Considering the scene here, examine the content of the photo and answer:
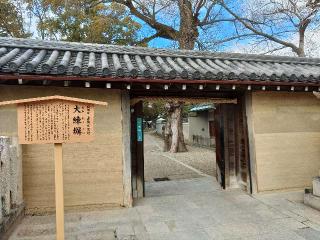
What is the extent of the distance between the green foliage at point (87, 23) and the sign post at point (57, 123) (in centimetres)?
1697

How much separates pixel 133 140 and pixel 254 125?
3.31m

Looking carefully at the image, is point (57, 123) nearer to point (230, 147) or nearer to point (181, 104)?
point (230, 147)

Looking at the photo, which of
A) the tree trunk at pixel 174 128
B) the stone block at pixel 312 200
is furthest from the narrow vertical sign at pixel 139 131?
the tree trunk at pixel 174 128

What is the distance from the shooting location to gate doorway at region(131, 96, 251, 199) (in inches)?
324

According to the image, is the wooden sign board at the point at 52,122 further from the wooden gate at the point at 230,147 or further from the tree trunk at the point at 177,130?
the tree trunk at the point at 177,130

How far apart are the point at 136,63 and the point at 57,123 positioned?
3917 millimetres

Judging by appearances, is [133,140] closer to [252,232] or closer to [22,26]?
[252,232]

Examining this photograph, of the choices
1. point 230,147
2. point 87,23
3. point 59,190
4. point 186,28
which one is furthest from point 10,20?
point 59,190

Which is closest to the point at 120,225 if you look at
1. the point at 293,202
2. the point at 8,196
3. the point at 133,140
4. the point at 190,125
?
the point at 8,196

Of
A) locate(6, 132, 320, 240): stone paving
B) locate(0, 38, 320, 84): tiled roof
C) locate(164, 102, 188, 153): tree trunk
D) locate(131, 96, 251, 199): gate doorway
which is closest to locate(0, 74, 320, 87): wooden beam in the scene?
locate(0, 38, 320, 84): tiled roof

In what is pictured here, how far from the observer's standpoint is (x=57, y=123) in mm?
4277

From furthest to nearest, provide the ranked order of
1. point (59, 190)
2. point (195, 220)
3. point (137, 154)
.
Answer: point (137, 154) < point (195, 220) < point (59, 190)

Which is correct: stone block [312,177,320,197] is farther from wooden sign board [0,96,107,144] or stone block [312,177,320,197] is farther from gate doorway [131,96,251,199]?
wooden sign board [0,96,107,144]

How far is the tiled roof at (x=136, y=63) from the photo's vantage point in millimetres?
6359
